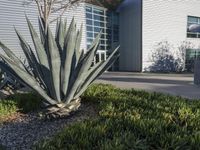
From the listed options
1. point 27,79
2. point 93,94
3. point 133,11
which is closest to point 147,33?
point 133,11

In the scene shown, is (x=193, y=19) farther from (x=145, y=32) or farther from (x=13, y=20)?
(x=13, y=20)

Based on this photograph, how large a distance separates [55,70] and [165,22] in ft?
97.1

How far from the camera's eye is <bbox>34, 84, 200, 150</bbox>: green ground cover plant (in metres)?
4.09

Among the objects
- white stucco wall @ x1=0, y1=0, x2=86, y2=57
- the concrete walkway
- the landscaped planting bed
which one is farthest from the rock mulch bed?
white stucco wall @ x1=0, y1=0, x2=86, y2=57

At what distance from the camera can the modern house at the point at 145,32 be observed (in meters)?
31.7

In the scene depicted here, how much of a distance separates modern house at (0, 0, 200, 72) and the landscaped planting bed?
23.6m

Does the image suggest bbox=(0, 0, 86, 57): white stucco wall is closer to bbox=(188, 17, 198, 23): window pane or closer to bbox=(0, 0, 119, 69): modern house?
bbox=(0, 0, 119, 69): modern house

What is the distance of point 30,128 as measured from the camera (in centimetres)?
626

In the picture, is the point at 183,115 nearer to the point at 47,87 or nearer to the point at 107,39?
the point at 47,87

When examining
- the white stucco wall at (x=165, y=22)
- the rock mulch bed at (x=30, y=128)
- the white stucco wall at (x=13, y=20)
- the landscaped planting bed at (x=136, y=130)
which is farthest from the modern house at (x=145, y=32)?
the landscaped planting bed at (x=136, y=130)

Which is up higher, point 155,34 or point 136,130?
point 155,34

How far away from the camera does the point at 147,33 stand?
106 feet

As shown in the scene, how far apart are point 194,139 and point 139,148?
0.79 metres

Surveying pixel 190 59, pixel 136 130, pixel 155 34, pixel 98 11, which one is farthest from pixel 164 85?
pixel 190 59
